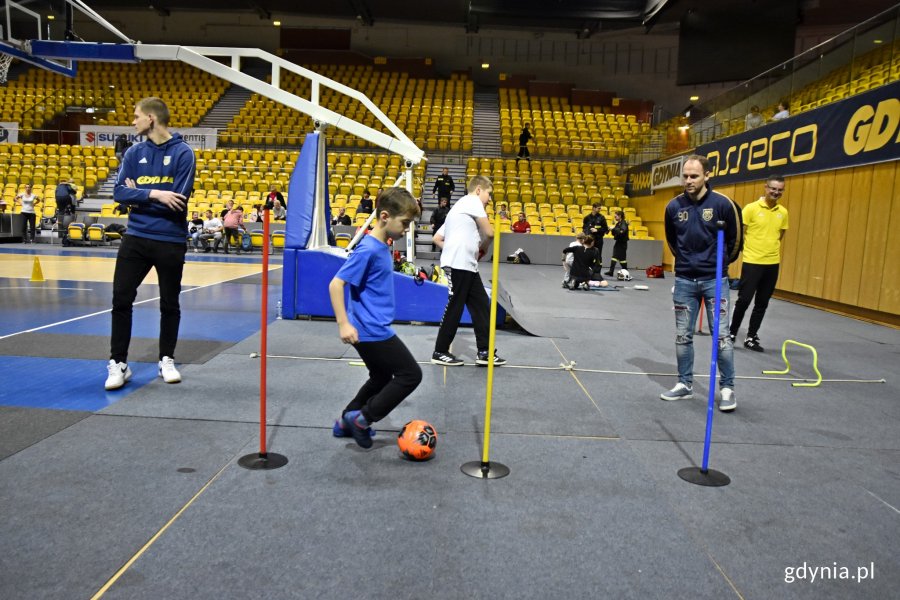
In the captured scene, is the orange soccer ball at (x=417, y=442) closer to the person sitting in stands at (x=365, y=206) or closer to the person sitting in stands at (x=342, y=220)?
the person sitting in stands at (x=342, y=220)

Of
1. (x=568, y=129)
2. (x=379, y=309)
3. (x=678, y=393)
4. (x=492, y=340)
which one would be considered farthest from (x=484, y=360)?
(x=568, y=129)

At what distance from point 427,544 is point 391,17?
105ft

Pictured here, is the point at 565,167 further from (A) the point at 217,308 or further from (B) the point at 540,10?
(A) the point at 217,308

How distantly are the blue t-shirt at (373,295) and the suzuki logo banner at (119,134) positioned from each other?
2371cm

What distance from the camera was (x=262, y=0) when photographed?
28.8 meters

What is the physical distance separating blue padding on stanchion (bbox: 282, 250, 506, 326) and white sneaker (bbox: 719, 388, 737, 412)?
129 inches

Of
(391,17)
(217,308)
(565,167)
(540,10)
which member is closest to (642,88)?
(540,10)

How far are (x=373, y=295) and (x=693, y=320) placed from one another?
2792 millimetres

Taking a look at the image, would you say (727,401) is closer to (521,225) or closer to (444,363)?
(444,363)

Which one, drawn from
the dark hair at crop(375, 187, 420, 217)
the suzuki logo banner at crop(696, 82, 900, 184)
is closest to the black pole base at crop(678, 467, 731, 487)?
the dark hair at crop(375, 187, 420, 217)

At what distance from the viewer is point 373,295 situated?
3.46 metres

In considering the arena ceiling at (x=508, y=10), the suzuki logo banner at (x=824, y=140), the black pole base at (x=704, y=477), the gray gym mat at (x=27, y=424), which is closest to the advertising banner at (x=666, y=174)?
the suzuki logo banner at (x=824, y=140)

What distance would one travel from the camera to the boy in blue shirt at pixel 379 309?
3352 mm

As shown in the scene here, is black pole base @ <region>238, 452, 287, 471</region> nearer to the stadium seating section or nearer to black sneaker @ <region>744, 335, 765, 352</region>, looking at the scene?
black sneaker @ <region>744, 335, 765, 352</region>
